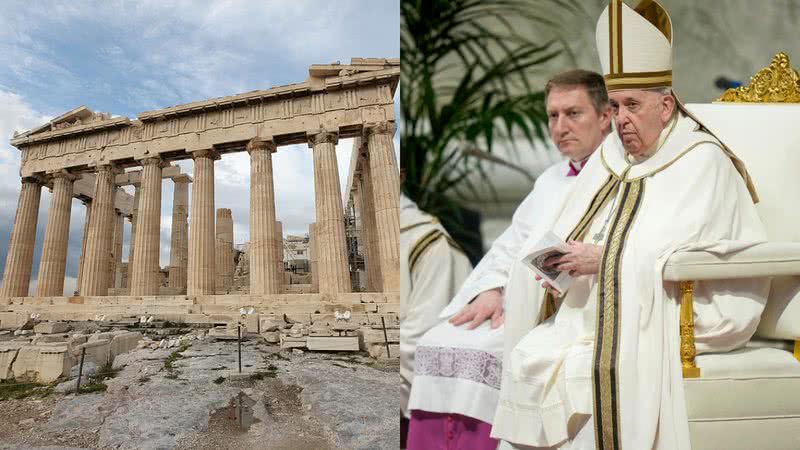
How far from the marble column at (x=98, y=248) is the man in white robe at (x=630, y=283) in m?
12.4

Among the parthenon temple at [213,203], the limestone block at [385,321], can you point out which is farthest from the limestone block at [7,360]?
the limestone block at [385,321]

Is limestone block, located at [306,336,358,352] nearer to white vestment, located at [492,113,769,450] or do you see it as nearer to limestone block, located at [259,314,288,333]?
limestone block, located at [259,314,288,333]

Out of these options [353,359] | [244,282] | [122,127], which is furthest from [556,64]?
[244,282]

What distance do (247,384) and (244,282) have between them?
11311mm

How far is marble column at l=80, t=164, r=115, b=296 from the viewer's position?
37.7 feet

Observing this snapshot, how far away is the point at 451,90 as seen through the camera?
7.16 feet

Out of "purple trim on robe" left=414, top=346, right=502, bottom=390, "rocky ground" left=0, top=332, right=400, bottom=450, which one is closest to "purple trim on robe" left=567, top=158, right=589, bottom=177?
"purple trim on robe" left=414, top=346, right=502, bottom=390

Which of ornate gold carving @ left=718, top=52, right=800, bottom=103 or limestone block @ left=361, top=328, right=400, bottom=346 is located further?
limestone block @ left=361, top=328, right=400, bottom=346

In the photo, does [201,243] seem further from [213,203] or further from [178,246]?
[178,246]

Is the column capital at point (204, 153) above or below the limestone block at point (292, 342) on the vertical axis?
above

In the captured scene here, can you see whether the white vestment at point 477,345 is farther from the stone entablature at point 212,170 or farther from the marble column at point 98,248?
the marble column at point 98,248

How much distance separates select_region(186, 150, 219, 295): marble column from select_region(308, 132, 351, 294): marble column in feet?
8.13

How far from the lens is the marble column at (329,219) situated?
32.7 feet

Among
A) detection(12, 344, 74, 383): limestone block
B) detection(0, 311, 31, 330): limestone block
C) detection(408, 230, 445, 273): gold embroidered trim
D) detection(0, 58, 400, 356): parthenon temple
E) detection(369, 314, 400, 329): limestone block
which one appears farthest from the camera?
detection(0, 58, 400, 356): parthenon temple
